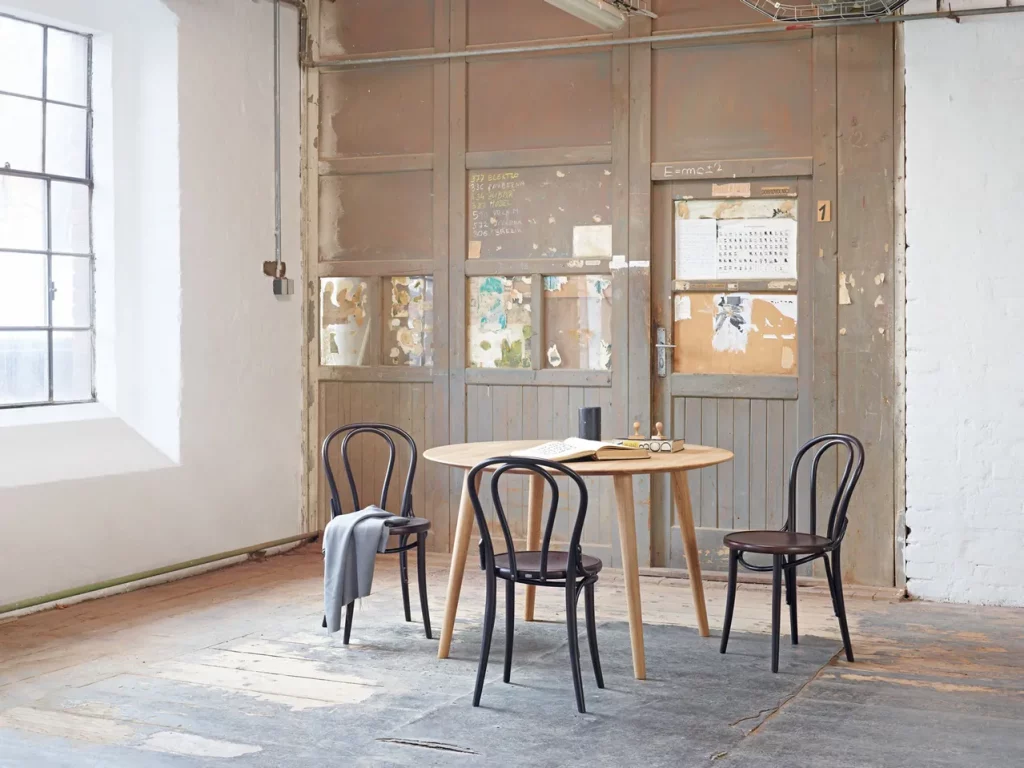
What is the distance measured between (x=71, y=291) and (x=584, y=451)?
291 centimetres

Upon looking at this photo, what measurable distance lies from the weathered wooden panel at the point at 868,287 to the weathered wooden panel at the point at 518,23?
1396mm

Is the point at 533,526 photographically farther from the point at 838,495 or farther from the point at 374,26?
the point at 374,26

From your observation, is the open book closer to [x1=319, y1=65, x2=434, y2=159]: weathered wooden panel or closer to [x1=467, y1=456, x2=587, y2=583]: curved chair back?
[x1=467, y1=456, x2=587, y2=583]: curved chair back

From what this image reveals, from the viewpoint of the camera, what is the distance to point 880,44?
5754 millimetres

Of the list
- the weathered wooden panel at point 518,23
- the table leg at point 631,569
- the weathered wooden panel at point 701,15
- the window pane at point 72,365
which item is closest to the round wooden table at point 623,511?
the table leg at point 631,569

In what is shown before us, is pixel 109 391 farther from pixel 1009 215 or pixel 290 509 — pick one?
pixel 1009 215

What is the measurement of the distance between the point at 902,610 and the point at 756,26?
2887 millimetres

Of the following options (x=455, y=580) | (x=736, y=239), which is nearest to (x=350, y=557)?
(x=455, y=580)

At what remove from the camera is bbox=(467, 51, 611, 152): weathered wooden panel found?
6312 millimetres

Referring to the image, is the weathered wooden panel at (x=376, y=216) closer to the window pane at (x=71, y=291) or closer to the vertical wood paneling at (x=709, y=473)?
the window pane at (x=71, y=291)

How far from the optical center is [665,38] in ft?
20.0

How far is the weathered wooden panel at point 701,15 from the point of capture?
599cm

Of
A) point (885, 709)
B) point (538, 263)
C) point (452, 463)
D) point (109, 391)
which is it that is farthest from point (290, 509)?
point (885, 709)

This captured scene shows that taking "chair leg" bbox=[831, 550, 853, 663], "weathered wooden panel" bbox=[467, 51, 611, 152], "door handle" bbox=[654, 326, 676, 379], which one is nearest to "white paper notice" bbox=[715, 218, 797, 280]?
"door handle" bbox=[654, 326, 676, 379]
